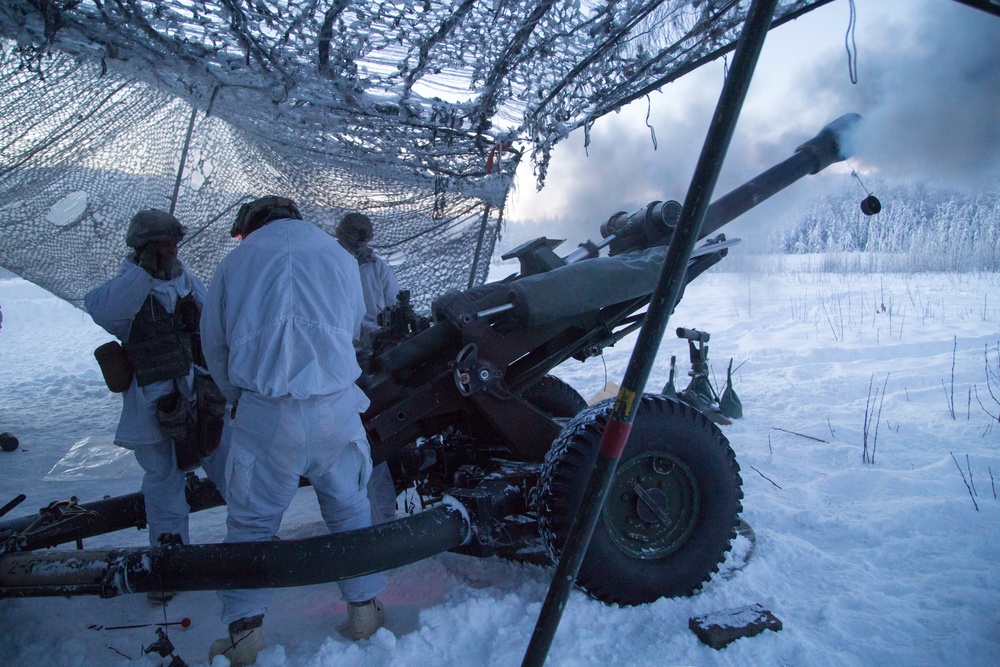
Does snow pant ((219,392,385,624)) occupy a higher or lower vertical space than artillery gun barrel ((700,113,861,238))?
lower

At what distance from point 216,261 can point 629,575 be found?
4.71 metres

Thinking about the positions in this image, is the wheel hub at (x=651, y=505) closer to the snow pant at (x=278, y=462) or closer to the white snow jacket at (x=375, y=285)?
the snow pant at (x=278, y=462)

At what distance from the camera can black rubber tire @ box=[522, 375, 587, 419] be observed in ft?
13.9

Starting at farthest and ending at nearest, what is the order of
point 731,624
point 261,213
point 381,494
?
1. point 381,494
2. point 261,213
3. point 731,624

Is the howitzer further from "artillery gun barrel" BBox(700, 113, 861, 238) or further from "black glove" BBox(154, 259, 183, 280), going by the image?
"black glove" BBox(154, 259, 183, 280)

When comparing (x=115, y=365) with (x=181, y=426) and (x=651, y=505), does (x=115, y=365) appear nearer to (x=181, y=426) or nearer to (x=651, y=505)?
(x=181, y=426)

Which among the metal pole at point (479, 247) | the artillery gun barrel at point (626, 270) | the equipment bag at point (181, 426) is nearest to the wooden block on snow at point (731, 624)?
the artillery gun barrel at point (626, 270)

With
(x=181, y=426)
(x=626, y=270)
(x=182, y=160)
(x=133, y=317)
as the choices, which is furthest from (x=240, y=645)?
(x=182, y=160)

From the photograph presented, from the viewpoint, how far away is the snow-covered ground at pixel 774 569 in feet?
7.53

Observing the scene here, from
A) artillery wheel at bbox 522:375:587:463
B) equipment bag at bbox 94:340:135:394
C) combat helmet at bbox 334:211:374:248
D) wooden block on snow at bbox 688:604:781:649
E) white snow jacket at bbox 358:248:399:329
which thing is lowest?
wooden block on snow at bbox 688:604:781:649

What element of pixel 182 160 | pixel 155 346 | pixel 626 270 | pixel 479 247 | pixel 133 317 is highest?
pixel 182 160

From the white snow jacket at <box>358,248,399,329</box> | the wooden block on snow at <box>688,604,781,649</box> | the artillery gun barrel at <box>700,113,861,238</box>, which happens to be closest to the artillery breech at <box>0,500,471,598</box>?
the wooden block on snow at <box>688,604,781,649</box>

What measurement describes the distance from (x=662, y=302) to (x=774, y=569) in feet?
7.34

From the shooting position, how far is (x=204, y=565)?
2045mm
